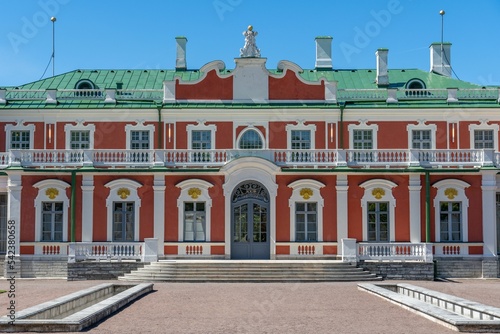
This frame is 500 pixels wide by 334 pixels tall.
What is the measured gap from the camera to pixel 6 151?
33.9 metres

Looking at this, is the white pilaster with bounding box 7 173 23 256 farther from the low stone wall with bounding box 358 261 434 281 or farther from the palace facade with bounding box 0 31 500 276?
the low stone wall with bounding box 358 261 434 281

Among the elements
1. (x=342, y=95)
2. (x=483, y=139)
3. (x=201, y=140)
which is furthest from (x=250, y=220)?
(x=483, y=139)

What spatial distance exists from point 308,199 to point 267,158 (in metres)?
2.30

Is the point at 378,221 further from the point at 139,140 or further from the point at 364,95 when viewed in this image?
the point at 139,140

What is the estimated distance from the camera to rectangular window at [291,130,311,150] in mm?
33469

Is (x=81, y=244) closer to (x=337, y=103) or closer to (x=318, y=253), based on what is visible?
(x=318, y=253)

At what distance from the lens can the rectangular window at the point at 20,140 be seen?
34.0 metres

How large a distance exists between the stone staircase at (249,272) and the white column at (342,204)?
252 centimetres

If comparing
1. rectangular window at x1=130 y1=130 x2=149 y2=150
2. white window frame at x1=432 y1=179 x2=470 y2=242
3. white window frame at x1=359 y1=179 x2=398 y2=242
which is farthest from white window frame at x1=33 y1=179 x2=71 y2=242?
white window frame at x1=432 y1=179 x2=470 y2=242

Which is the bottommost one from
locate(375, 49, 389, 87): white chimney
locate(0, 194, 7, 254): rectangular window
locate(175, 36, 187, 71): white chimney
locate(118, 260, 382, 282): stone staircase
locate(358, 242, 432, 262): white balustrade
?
locate(118, 260, 382, 282): stone staircase

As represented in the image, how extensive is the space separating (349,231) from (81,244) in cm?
1037

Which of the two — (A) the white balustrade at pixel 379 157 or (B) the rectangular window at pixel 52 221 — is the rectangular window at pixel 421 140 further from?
(B) the rectangular window at pixel 52 221

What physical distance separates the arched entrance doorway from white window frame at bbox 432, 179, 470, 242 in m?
6.66

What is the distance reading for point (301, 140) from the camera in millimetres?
33500
